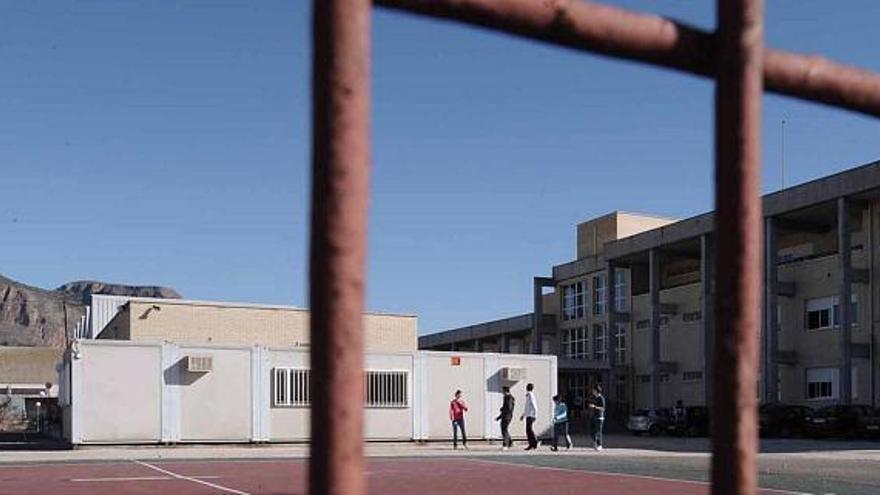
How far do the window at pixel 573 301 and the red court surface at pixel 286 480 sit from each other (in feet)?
155

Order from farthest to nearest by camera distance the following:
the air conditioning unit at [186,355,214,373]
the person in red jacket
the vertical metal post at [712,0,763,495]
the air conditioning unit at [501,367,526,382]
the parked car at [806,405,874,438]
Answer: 1. the parked car at [806,405,874,438]
2. the air conditioning unit at [501,367,526,382]
3. the person in red jacket
4. the air conditioning unit at [186,355,214,373]
5. the vertical metal post at [712,0,763,495]

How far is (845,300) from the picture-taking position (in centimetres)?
4731

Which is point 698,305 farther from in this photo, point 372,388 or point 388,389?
point 372,388

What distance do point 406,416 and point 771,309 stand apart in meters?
23.9

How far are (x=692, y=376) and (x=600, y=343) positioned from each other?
387 inches

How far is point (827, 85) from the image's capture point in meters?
2.46

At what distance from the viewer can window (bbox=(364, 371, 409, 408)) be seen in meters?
32.6

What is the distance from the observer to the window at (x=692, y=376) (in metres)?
57.5

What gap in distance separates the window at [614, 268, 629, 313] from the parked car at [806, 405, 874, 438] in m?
21.5

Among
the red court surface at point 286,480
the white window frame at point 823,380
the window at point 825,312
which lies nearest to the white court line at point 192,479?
the red court surface at point 286,480

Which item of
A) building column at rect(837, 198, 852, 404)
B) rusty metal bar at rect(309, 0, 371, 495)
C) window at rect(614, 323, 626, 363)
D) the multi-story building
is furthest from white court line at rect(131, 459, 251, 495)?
window at rect(614, 323, 626, 363)

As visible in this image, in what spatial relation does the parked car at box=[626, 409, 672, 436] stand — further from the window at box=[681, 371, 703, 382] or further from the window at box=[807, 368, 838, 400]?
the window at box=[681, 371, 703, 382]

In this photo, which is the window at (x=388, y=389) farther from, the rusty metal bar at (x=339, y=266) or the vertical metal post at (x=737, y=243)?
the rusty metal bar at (x=339, y=266)

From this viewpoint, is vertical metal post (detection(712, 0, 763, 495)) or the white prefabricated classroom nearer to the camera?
vertical metal post (detection(712, 0, 763, 495))
